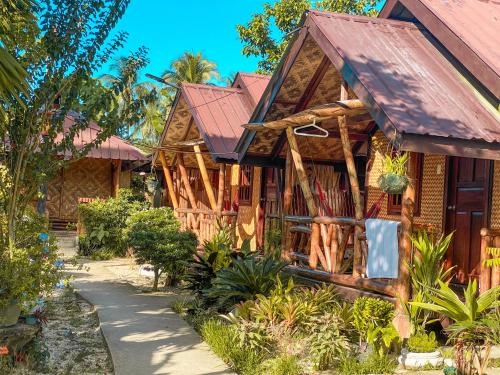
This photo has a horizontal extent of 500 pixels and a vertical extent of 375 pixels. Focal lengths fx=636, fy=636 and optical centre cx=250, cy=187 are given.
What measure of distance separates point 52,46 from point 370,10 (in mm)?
19557

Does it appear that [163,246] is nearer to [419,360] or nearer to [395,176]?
[395,176]

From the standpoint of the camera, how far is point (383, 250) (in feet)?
24.5

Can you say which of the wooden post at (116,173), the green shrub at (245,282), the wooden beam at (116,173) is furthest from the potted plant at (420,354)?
the wooden beam at (116,173)

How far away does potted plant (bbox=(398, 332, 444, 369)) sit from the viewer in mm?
6633

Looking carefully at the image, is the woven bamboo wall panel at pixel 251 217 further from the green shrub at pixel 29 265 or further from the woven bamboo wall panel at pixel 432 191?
the green shrub at pixel 29 265

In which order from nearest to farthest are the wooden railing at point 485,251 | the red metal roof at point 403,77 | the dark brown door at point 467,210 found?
the red metal roof at point 403,77 < the wooden railing at point 485,251 < the dark brown door at point 467,210

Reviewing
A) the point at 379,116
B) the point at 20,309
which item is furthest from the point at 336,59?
the point at 20,309

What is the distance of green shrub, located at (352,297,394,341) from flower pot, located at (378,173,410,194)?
129cm

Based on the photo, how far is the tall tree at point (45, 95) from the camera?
7.14 meters

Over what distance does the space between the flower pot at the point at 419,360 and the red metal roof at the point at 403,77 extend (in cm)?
233

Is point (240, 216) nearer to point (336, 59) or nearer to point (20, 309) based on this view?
point (336, 59)

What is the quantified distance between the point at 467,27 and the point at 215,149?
6775mm

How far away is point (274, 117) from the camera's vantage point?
11.1m

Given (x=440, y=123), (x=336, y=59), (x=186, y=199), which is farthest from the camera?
(x=186, y=199)
